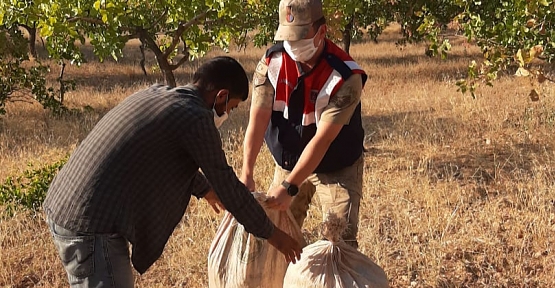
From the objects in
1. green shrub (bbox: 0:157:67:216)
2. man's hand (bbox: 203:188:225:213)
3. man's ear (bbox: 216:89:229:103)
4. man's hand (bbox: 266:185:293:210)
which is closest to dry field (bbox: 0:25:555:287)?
green shrub (bbox: 0:157:67:216)

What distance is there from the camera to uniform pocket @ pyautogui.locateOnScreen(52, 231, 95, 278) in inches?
82.0

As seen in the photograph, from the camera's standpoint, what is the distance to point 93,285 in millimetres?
2119

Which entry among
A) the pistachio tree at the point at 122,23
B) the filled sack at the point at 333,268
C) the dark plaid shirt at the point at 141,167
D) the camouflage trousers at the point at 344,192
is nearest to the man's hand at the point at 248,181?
the camouflage trousers at the point at 344,192

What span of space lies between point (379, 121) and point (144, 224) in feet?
21.9

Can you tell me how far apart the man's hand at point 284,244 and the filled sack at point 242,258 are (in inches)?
17.4

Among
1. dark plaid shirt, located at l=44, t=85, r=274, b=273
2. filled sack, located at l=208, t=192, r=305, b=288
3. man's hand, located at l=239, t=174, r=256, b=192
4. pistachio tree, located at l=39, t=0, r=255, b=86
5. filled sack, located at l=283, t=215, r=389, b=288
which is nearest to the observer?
dark plaid shirt, located at l=44, t=85, r=274, b=273

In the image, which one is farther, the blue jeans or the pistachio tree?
the pistachio tree

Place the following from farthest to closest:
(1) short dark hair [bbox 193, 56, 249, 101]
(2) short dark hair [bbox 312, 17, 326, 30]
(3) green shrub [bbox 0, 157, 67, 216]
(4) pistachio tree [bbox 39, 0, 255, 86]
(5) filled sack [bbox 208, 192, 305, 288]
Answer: (4) pistachio tree [bbox 39, 0, 255, 86], (3) green shrub [bbox 0, 157, 67, 216], (5) filled sack [bbox 208, 192, 305, 288], (2) short dark hair [bbox 312, 17, 326, 30], (1) short dark hair [bbox 193, 56, 249, 101]

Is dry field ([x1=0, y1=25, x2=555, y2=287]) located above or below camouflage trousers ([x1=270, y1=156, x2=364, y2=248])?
below

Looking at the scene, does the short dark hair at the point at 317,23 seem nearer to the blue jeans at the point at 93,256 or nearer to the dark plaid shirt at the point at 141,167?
the dark plaid shirt at the point at 141,167

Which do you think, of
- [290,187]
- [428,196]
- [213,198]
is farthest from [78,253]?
[428,196]

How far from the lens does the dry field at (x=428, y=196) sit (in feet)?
12.4

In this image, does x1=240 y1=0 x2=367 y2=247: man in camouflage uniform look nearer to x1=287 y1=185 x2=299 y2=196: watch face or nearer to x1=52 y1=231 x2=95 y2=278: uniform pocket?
x1=287 y1=185 x2=299 y2=196: watch face

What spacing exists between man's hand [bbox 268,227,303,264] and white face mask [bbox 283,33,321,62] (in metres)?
0.88
